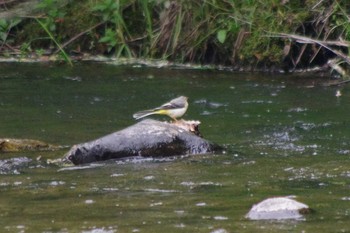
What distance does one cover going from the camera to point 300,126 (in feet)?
29.4

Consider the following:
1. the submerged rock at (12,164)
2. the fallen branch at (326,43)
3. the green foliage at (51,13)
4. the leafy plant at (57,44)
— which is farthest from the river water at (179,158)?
the green foliage at (51,13)

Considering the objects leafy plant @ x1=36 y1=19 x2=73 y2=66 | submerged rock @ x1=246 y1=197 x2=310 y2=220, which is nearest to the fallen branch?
leafy plant @ x1=36 y1=19 x2=73 y2=66

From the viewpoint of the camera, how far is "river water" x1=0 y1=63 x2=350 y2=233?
5707 mm

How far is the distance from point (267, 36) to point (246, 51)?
0.33 metres

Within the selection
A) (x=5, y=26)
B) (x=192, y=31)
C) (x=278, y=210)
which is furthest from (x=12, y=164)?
(x=5, y=26)

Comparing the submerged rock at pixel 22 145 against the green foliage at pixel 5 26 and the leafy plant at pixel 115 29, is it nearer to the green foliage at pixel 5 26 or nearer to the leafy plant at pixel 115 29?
the leafy plant at pixel 115 29

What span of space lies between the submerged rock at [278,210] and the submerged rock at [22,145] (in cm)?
289

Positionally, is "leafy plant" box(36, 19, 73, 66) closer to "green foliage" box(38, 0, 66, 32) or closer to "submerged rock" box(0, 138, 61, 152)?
"green foliage" box(38, 0, 66, 32)

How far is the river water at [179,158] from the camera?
5.71 m

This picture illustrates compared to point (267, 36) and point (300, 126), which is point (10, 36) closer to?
point (267, 36)

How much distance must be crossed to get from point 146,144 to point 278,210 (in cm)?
239

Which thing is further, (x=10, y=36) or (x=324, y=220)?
(x=10, y=36)

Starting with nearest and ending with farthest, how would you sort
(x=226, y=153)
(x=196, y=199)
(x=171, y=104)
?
(x=196, y=199) → (x=226, y=153) → (x=171, y=104)

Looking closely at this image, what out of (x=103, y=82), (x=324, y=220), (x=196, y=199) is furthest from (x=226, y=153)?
(x=103, y=82)
